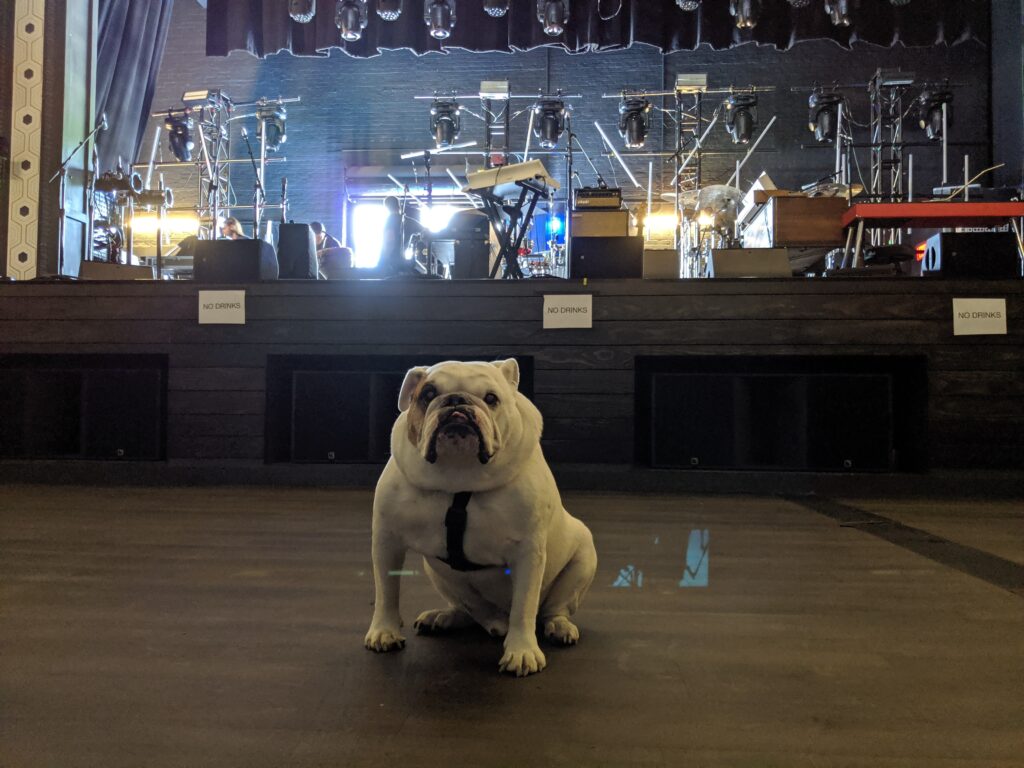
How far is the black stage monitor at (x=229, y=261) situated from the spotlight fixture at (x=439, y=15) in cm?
278

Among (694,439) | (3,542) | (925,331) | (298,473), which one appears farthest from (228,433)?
(925,331)

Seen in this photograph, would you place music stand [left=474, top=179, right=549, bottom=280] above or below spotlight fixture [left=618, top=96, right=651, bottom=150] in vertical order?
below

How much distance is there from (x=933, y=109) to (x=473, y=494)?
704 cm

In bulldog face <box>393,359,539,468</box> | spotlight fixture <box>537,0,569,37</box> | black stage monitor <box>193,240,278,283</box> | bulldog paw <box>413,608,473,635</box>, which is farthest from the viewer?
spotlight fixture <box>537,0,569,37</box>

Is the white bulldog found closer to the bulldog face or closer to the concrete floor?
the bulldog face

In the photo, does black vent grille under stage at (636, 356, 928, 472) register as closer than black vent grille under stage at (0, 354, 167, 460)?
Yes

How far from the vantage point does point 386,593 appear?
41.8 inches

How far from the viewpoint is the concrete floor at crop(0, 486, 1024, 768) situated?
30.4 inches

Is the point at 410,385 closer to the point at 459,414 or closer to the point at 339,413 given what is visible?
the point at 459,414

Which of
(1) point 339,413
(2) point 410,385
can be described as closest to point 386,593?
(2) point 410,385

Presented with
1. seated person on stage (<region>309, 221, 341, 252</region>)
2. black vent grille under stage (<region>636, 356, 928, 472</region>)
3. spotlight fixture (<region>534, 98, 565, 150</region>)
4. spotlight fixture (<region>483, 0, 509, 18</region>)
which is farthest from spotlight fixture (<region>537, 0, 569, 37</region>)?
black vent grille under stage (<region>636, 356, 928, 472</region>)

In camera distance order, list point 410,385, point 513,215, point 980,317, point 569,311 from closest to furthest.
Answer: point 410,385
point 980,317
point 569,311
point 513,215

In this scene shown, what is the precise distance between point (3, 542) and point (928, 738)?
6.89 feet

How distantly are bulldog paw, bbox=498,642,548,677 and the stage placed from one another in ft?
6.42
